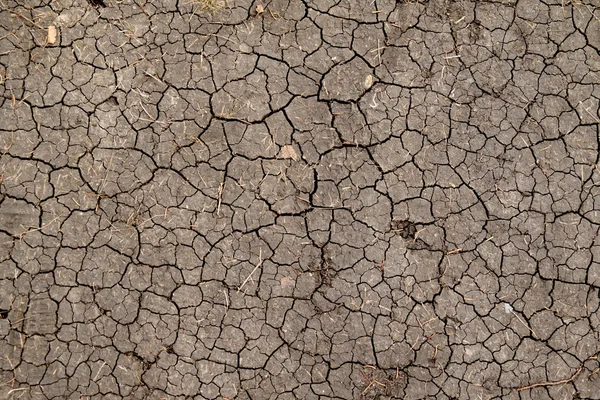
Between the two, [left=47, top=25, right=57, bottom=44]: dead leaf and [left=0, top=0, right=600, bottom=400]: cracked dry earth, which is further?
[left=47, top=25, right=57, bottom=44]: dead leaf

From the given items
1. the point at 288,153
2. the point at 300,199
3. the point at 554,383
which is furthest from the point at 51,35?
the point at 554,383

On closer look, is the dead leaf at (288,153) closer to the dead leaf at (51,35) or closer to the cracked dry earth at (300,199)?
the cracked dry earth at (300,199)

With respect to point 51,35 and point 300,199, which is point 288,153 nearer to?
point 300,199

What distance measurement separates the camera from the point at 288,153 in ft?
11.8

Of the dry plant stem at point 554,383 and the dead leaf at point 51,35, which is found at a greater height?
the dead leaf at point 51,35

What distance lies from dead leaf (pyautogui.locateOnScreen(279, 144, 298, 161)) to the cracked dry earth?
14mm

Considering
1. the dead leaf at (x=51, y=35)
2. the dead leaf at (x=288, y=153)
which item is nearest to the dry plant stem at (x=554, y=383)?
the dead leaf at (x=288, y=153)

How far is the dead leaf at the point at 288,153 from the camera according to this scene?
3.58 meters

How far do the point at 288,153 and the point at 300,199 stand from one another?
0.33m

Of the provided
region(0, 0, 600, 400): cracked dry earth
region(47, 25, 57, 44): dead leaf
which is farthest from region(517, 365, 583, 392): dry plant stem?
region(47, 25, 57, 44): dead leaf

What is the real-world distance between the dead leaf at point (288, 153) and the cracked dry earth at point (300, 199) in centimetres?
1

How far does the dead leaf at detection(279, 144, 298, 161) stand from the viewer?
11.8ft

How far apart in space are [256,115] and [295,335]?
4.97 feet

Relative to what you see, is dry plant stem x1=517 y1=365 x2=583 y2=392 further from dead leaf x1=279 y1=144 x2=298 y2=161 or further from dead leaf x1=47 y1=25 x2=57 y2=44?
dead leaf x1=47 y1=25 x2=57 y2=44
